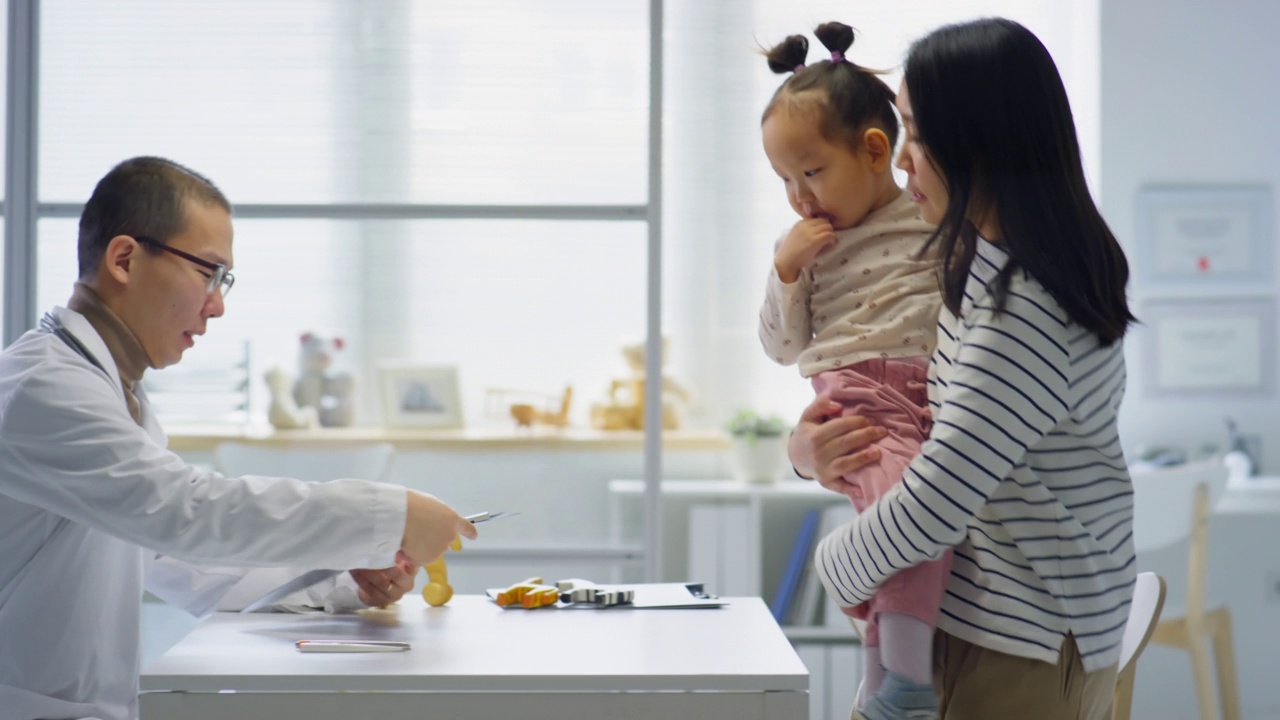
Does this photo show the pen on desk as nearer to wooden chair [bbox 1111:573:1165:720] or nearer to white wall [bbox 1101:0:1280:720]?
wooden chair [bbox 1111:573:1165:720]

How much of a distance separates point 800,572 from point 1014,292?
2.79 meters

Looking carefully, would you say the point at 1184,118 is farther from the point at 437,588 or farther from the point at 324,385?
the point at 437,588

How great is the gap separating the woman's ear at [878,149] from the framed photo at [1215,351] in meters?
3.08

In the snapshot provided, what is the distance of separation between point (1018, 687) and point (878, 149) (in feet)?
2.24

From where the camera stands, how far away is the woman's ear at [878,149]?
60.6 inches

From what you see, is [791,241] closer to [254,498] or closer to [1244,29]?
[254,498]

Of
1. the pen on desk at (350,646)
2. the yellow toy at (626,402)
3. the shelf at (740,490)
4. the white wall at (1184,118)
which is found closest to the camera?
the pen on desk at (350,646)

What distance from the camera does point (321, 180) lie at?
285 cm

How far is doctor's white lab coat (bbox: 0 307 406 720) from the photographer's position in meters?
1.36

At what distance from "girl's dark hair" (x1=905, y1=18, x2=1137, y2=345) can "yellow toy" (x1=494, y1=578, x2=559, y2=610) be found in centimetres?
65

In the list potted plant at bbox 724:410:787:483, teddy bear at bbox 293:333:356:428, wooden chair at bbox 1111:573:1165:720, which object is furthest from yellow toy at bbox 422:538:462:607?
potted plant at bbox 724:410:787:483

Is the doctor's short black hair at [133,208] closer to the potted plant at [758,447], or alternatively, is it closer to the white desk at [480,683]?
the white desk at [480,683]

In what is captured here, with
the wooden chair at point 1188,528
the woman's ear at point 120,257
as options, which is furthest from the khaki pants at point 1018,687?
the wooden chair at point 1188,528

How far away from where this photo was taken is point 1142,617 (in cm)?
151
